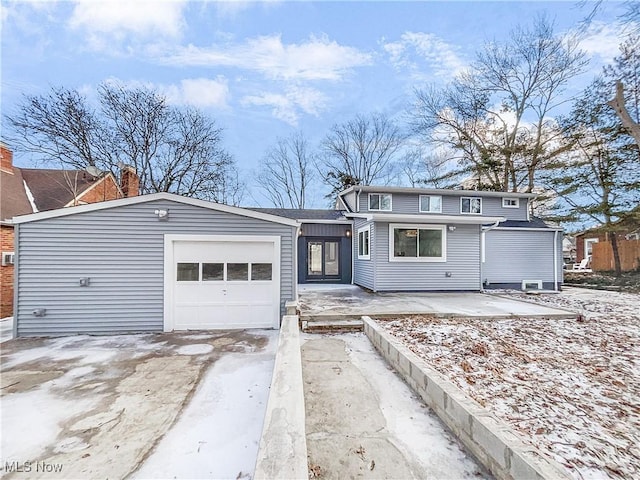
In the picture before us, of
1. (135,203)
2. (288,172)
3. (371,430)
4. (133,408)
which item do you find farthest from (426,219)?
(288,172)

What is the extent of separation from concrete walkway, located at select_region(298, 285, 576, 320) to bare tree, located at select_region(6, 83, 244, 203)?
38.9 feet

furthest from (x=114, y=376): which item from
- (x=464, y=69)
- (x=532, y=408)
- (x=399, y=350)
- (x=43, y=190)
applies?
(x=464, y=69)

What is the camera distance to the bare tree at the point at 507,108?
15367mm

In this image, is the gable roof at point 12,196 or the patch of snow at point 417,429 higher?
the gable roof at point 12,196

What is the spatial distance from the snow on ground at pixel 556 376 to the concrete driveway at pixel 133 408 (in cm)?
222

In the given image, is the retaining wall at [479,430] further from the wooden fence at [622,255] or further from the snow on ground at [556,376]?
the wooden fence at [622,255]

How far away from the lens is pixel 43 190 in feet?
37.4

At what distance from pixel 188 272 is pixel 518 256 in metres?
11.5

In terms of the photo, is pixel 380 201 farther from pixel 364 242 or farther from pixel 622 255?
pixel 622 255

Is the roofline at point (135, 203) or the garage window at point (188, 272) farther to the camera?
the garage window at point (188, 272)

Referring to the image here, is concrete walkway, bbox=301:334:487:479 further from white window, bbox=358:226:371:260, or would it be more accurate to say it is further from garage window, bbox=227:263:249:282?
white window, bbox=358:226:371:260

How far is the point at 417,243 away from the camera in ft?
30.3

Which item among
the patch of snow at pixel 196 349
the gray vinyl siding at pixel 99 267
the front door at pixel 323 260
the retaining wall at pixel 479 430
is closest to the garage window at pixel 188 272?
the gray vinyl siding at pixel 99 267

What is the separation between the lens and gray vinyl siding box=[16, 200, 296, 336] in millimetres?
5832
